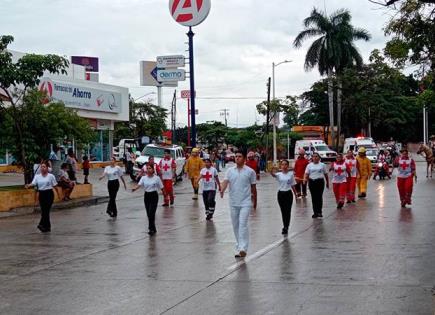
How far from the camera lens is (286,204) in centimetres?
1423

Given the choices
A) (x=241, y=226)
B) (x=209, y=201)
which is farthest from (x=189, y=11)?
(x=241, y=226)

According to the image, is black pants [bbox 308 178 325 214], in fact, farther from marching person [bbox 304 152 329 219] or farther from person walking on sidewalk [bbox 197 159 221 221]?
person walking on sidewalk [bbox 197 159 221 221]

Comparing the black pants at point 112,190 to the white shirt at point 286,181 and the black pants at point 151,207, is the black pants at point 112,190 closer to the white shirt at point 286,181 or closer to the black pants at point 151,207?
the black pants at point 151,207

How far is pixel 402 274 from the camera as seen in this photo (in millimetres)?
9414

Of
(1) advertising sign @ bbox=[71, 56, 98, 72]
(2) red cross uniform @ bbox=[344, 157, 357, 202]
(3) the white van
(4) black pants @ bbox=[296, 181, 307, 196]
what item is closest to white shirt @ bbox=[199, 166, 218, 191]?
(2) red cross uniform @ bbox=[344, 157, 357, 202]

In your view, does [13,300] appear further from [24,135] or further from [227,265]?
[24,135]

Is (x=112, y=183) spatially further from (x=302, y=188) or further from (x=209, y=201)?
(x=302, y=188)

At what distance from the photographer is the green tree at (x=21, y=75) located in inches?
824

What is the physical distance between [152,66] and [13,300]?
84138 mm

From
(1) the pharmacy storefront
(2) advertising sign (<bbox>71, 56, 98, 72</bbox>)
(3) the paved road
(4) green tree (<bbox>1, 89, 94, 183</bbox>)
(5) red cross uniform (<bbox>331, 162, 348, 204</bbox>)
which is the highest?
(2) advertising sign (<bbox>71, 56, 98, 72</bbox>)

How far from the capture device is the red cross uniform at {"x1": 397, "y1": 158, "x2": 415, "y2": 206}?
19344 millimetres

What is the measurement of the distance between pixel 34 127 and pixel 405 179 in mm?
11574

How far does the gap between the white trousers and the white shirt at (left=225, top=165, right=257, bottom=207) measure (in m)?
0.10

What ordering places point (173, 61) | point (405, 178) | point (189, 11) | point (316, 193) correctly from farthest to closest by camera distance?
1. point (173, 61)
2. point (189, 11)
3. point (405, 178)
4. point (316, 193)
